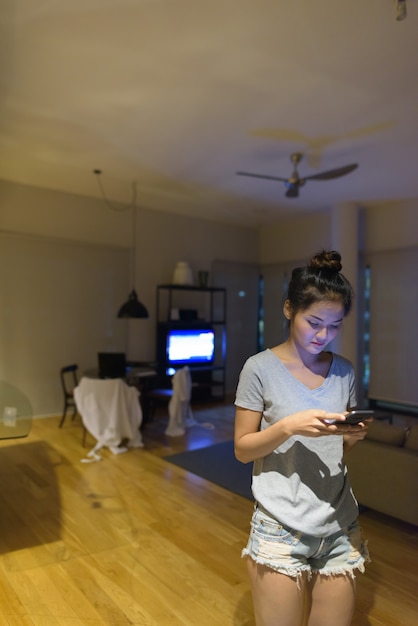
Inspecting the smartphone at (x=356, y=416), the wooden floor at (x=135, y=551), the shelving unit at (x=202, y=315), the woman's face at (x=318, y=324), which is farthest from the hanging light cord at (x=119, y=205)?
the smartphone at (x=356, y=416)

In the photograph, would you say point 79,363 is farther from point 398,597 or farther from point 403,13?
point 403,13

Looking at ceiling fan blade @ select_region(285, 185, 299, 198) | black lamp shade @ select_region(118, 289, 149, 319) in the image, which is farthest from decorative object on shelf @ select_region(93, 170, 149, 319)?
ceiling fan blade @ select_region(285, 185, 299, 198)

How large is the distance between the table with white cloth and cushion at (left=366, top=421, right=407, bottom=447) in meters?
2.38

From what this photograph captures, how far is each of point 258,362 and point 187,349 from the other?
18.2 ft

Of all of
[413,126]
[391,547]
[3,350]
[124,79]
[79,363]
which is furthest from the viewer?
[79,363]

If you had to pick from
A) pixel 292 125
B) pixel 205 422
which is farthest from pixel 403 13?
pixel 205 422

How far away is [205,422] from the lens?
5.65 meters

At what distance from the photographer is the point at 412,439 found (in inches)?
109

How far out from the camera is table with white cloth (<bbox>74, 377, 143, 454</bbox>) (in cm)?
427

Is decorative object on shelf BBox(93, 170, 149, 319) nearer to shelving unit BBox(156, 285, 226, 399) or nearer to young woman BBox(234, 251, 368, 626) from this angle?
shelving unit BBox(156, 285, 226, 399)

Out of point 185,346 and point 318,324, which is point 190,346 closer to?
point 185,346

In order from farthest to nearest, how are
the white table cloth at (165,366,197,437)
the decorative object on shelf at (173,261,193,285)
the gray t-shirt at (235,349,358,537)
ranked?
the decorative object on shelf at (173,261,193,285) < the white table cloth at (165,366,197,437) < the gray t-shirt at (235,349,358,537)

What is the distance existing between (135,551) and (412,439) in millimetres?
1850

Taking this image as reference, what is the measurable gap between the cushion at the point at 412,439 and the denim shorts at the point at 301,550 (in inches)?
67.7
